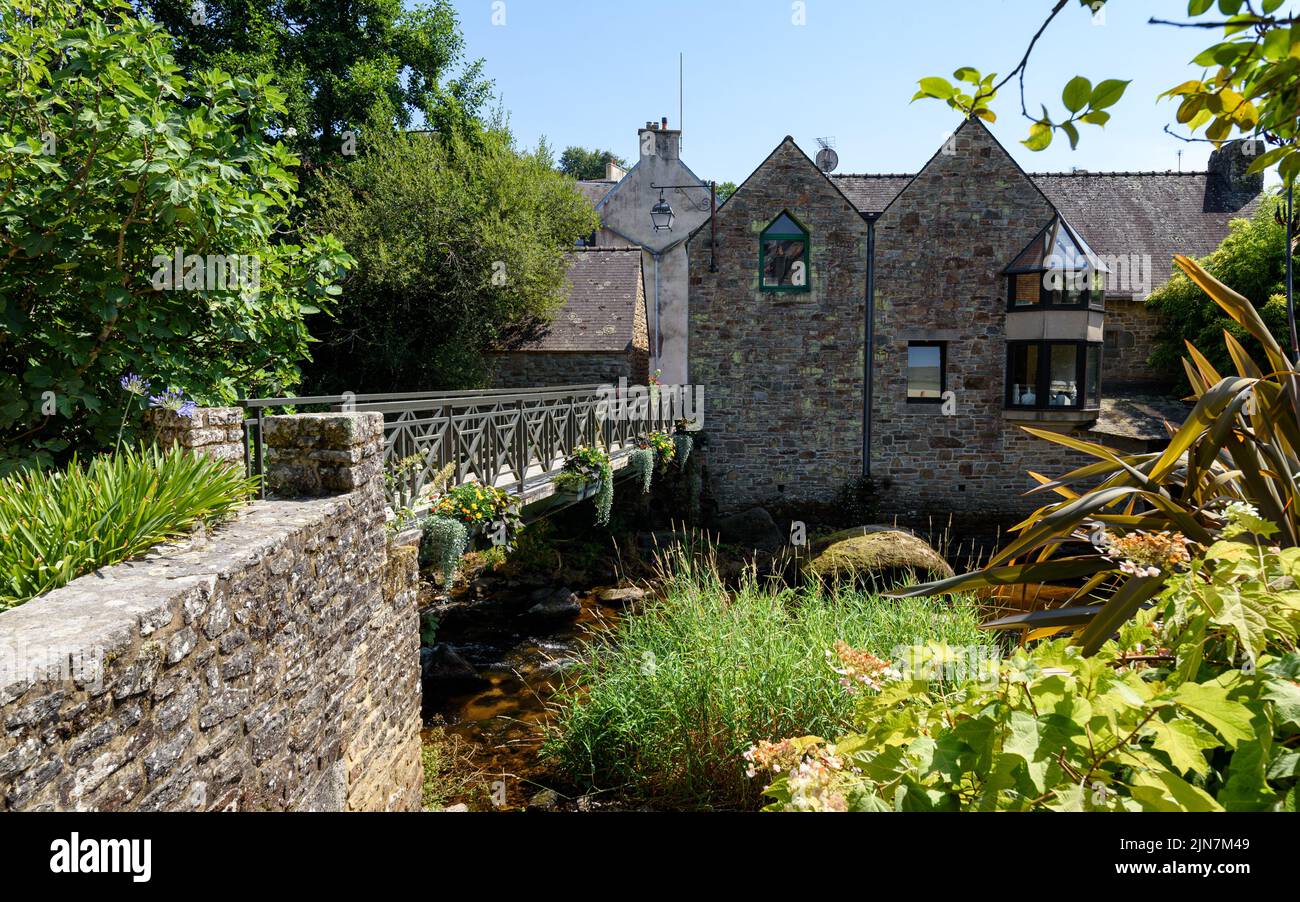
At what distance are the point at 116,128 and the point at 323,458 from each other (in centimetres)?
245

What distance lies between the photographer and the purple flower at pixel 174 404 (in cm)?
503

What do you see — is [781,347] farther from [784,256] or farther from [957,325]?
[957,325]

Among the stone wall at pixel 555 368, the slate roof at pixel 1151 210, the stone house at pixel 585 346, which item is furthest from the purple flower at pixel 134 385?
the slate roof at pixel 1151 210

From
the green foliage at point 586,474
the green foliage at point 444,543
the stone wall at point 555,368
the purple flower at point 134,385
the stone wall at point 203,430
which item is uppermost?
the stone wall at point 555,368

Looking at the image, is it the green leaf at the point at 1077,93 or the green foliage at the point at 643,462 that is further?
the green foliage at the point at 643,462

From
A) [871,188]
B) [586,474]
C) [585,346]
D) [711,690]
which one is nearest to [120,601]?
[711,690]

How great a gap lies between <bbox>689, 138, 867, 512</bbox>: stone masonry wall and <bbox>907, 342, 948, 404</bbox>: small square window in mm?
1302

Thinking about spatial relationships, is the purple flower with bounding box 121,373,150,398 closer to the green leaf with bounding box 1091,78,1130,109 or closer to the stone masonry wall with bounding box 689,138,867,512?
the green leaf with bounding box 1091,78,1130,109

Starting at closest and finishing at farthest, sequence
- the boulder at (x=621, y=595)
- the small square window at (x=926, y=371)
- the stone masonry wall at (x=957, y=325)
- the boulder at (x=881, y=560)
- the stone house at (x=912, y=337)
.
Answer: the boulder at (x=881, y=560) → the boulder at (x=621, y=595) → the stone house at (x=912, y=337) → the stone masonry wall at (x=957, y=325) → the small square window at (x=926, y=371)

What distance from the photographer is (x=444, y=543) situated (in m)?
7.38

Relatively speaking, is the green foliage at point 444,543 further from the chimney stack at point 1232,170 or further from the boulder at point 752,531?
the chimney stack at point 1232,170

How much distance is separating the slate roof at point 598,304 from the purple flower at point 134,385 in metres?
12.9

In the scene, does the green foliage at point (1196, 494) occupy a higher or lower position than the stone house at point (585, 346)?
lower

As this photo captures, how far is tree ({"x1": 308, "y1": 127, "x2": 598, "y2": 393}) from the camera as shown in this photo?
16.5 meters
